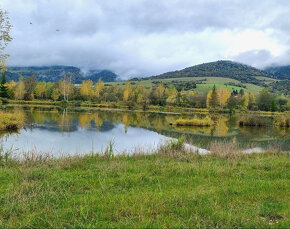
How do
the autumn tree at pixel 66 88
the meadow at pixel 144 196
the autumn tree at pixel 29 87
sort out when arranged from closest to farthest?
the meadow at pixel 144 196
the autumn tree at pixel 29 87
the autumn tree at pixel 66 88

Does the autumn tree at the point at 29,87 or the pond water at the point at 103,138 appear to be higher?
the autumn tree at the point at 29,87

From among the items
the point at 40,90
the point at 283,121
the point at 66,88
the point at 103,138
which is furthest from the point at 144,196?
the point at 40,90

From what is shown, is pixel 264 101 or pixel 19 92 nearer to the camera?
pixel 19 92

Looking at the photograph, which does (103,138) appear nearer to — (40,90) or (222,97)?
(40,90)

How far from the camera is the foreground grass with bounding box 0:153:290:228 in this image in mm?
5055

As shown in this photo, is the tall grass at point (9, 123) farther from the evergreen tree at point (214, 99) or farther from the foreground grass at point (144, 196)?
the evergreen tree at point (214, 99)

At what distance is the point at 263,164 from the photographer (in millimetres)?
10383

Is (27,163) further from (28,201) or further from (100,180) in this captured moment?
(28,201)

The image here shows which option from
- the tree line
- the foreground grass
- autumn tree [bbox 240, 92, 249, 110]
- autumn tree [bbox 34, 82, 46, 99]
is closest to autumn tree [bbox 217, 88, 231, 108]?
the tree line

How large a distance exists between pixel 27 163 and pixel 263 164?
8.93 m

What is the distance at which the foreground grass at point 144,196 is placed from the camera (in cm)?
505

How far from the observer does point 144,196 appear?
632cm

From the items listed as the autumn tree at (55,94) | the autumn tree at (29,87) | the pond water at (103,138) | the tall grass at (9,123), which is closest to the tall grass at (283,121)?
the pond water at (103,138)

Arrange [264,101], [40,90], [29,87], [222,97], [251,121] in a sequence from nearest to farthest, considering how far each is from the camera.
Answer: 1. [251,121]
2. [29,87]
3. [40,90]
4. [264,101]
5. [222,97]
